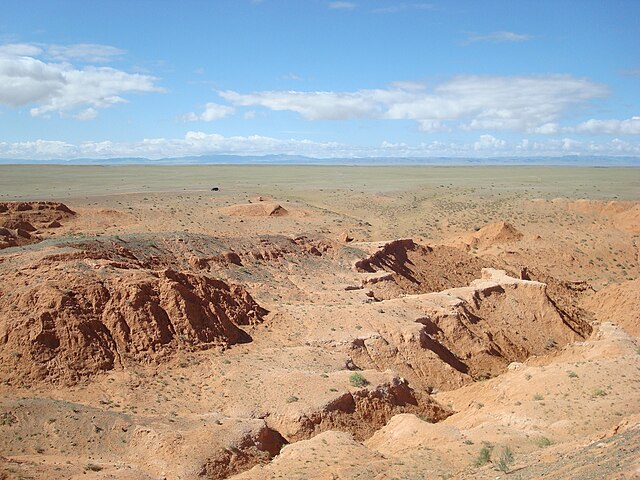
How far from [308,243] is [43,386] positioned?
21324 mm

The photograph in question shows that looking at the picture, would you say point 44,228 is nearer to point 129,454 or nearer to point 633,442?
point 129,454

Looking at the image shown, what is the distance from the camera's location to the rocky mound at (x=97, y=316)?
19.3 meters

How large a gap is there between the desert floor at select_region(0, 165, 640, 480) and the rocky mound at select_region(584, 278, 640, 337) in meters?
0.13

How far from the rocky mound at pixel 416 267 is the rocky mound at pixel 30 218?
1995 centimetres

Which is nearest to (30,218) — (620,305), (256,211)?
(256,211)

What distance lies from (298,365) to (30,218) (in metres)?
31.0

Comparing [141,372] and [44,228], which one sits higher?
[44,228]

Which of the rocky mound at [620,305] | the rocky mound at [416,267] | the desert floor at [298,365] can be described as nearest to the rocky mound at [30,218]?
the desert floor at [298,365]

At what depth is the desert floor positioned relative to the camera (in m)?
15.1

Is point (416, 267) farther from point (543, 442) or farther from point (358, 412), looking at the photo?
point (543, 442)

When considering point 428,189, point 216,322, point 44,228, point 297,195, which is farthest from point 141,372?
point 428,189

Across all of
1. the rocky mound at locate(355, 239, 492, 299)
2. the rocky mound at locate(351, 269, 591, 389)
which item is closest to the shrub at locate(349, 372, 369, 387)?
the rocky mound at locate(351, 269, 591, 389)

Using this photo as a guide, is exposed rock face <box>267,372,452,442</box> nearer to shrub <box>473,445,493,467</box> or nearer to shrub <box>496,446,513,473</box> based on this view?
shrub <box>473,445,493,467</box>

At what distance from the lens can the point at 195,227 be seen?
46719 mm
